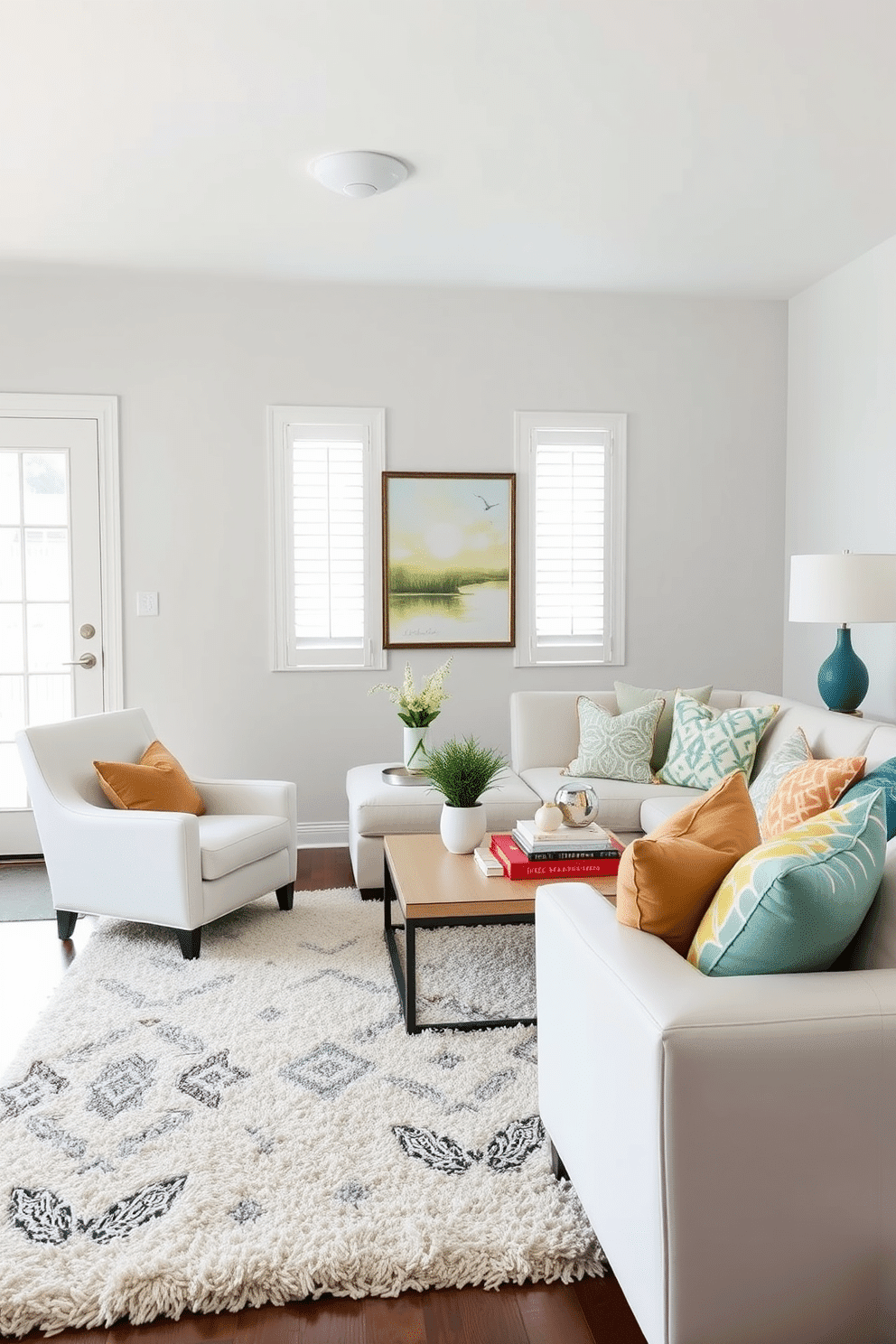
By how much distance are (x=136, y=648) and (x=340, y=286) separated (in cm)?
199

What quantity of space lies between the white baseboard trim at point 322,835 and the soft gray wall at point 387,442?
2 centimetres

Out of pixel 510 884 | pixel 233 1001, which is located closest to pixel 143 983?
pixel 233 1001

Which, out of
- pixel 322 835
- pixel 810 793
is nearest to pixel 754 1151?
pixel 810 793

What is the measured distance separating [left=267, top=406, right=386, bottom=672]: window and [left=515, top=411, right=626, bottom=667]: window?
743 mm

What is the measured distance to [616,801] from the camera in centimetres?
399

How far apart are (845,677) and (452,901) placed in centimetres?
212

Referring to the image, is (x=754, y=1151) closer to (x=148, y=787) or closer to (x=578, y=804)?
(x=578, y=804)

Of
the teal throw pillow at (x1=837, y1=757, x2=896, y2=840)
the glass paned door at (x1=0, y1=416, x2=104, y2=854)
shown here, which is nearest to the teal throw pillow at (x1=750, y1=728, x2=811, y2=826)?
the teal throw pillow at (x1=837, y1=757, x2=896, y2=840)

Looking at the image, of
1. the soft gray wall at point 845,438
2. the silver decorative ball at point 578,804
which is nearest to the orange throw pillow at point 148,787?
the silver decorative ball at point 578,804

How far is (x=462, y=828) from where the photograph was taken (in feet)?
10.6

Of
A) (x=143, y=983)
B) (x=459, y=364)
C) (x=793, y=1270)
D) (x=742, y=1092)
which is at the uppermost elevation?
(x=459, y=364)

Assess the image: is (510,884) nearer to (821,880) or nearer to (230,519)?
(821,880)

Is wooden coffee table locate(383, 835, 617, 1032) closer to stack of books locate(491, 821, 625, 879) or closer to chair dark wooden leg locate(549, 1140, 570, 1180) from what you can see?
stack of books locate(491, 821, 625, 879)

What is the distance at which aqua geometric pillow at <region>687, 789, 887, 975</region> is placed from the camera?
5.14 ft
